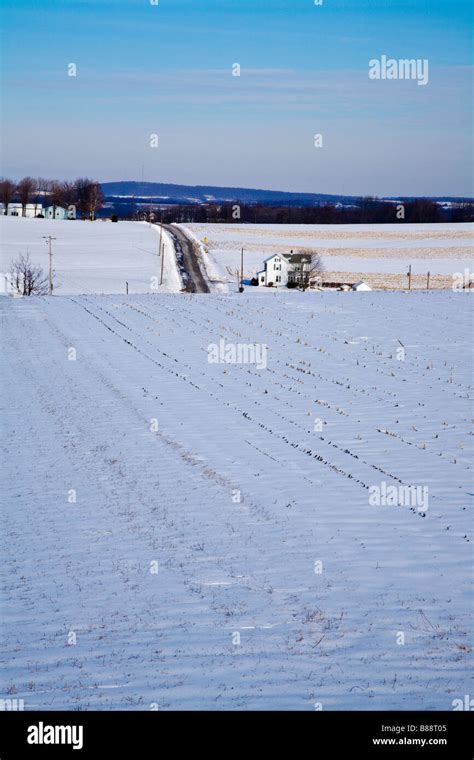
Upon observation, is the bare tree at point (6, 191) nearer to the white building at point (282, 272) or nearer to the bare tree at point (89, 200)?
the bare tree at point (89, 200)

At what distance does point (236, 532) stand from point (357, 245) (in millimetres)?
114963

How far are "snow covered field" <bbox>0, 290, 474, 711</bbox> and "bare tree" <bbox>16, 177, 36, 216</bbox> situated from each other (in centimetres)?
14926

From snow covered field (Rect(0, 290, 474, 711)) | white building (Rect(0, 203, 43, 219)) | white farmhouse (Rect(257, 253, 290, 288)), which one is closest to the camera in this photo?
snow covered field (Rect(0, 290, 474, 711))

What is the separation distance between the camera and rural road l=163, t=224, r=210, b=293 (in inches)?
2964

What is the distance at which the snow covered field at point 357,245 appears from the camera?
9800cm

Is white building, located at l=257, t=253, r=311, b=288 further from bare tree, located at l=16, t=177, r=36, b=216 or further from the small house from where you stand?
bare tree, located at l=16, t=177, r=36, b=216

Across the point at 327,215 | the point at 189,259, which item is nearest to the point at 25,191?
the point at 327,215

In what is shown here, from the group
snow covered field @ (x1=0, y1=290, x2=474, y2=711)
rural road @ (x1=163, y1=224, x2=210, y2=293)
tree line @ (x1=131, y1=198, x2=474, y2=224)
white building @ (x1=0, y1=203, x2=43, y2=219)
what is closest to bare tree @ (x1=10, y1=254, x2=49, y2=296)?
rural road @ (x1=163, y1=224, x2=210, y2=293)

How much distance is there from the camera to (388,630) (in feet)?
Result: 35.8

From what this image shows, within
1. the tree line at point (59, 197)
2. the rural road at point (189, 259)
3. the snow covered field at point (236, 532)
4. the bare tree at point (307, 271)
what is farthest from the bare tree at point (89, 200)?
the snow covered field at point (236, 532)

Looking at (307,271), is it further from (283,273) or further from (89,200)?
(89,200)

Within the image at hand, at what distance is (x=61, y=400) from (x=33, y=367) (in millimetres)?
5945

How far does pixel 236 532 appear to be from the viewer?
49.1ft
